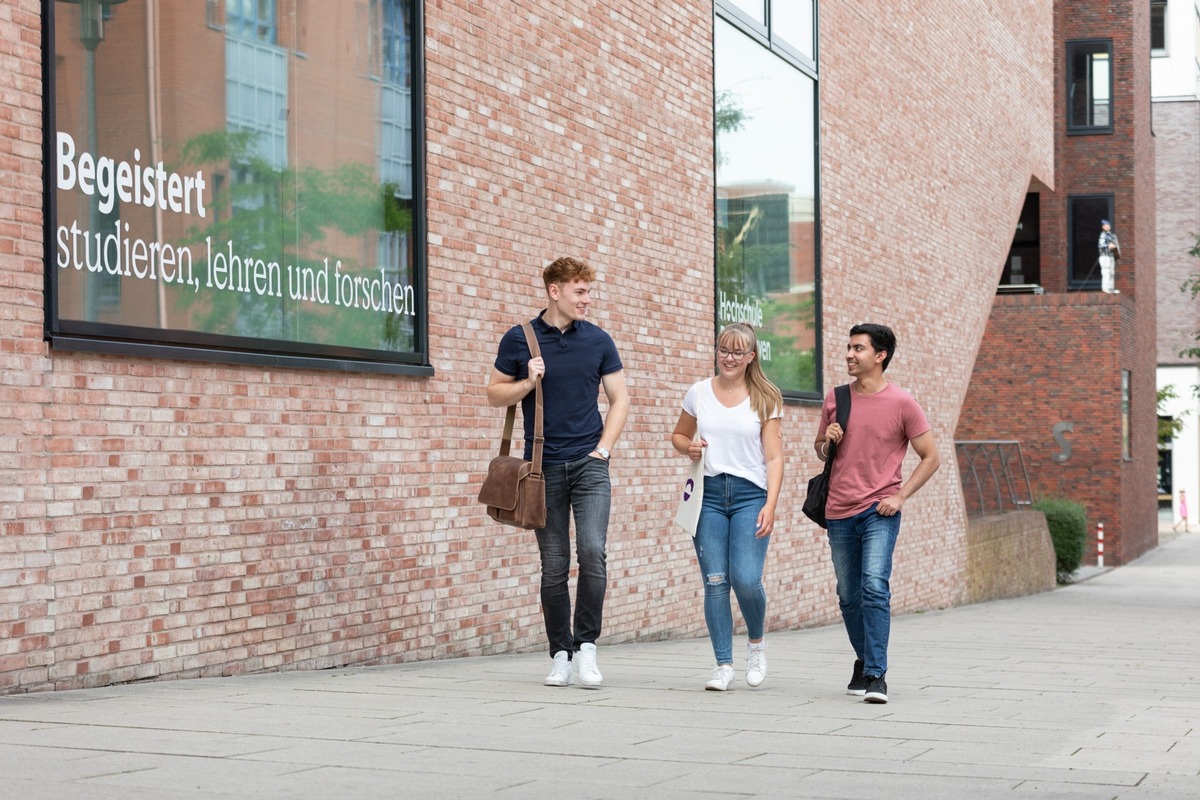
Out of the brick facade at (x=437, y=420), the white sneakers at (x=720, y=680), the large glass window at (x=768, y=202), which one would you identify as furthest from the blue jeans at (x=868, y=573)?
the large glass window at (x=768, y=202)

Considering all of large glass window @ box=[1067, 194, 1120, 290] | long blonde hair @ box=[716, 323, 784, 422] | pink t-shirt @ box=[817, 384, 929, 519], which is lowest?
pink t-shirt @ box=[817, 384, 929, 519]

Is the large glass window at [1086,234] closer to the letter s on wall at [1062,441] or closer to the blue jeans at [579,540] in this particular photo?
the letter s on wall at [1062,441]

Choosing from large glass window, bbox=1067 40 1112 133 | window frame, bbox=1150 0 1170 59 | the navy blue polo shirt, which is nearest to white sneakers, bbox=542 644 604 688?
the navy blue polo shirt

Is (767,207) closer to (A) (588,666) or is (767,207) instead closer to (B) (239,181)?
(B) (239,181)

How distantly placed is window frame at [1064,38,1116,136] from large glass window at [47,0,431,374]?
28.8 m

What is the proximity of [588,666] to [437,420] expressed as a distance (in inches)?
89.5

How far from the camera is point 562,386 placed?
716 centimetres

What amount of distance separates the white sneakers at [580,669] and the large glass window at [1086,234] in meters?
30.0

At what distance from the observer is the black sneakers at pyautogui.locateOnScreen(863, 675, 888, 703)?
706cm

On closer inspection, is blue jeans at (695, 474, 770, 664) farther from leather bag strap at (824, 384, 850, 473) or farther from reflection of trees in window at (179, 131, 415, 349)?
reflection of trees in window at (179, 131, 415, 349)

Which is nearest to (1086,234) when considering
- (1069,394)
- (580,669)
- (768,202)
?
(1069,394)

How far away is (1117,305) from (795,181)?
1787cm

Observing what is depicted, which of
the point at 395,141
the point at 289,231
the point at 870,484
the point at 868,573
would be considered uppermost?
the point at 395,141

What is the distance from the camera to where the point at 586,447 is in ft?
23.6
